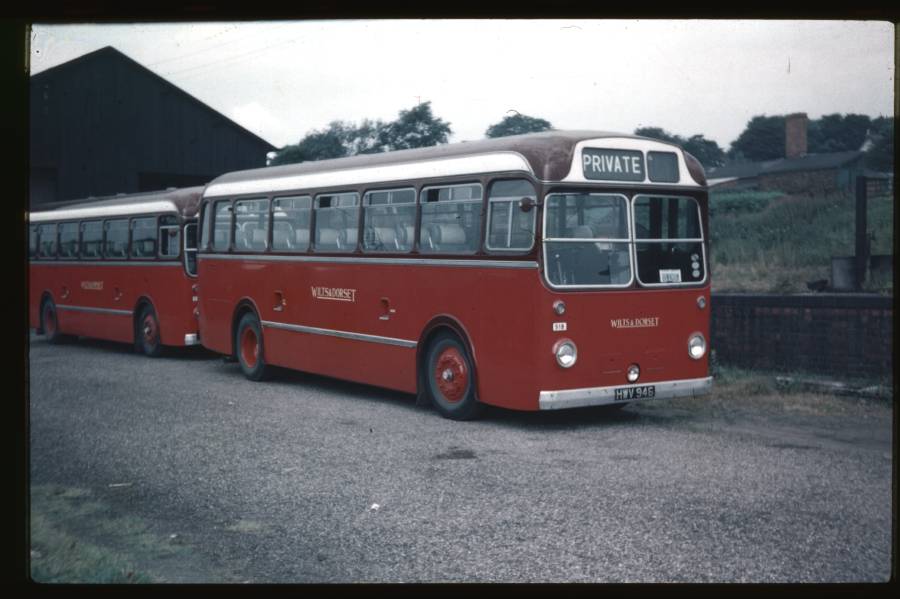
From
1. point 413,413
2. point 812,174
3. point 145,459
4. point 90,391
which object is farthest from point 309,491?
point 812,174

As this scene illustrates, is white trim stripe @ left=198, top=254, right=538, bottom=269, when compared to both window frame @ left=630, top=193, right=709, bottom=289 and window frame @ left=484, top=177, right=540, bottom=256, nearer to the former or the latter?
window frame @ left=484, top=177, right=540, bottom=256

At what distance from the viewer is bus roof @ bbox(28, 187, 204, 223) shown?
60.6 feet

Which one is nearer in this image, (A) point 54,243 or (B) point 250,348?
(B) point 250,348

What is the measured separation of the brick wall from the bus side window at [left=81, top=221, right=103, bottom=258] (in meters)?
12.4

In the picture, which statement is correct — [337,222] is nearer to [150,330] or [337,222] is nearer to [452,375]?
[452,375]

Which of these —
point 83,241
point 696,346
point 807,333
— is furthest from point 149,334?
point 807,333

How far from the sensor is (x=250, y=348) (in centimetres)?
1566

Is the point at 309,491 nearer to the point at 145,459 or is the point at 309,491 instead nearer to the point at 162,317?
the point at 145,459

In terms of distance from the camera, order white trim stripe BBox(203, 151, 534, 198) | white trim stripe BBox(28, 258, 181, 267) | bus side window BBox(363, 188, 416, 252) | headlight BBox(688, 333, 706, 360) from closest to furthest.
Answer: white trim stripe BBox(203, 151, 534, 198)
headlight BBox(688, 333, 706, 360)
bus side window BBox(363, 188, 416, 252)
white trim stripe BBox(28, 258, 181, 267)

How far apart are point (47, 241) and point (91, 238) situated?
2299mm

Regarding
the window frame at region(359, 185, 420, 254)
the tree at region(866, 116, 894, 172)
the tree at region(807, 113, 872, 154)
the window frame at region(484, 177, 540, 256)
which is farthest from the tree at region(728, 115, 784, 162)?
the window frame at region(484, 177, 540, 256)

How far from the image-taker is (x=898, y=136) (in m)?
5.82

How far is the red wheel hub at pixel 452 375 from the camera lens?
36.7 feet

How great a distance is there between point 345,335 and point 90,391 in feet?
11.9
